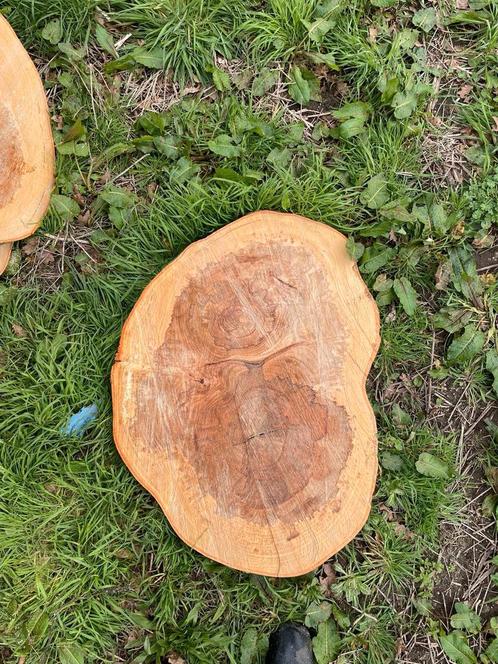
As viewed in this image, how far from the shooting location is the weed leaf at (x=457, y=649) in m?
2.46

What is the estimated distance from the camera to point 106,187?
252cm

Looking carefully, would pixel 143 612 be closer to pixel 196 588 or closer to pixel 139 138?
pixel 196 588

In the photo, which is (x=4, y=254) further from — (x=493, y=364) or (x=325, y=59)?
(x=493, y=364)

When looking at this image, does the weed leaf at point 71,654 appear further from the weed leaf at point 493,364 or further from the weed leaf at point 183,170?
the weed leaf at point 493,364

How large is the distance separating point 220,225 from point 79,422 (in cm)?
104

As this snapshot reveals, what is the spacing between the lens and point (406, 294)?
2.53m

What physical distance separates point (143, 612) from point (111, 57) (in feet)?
7.98

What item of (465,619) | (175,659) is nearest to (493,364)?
(465,619)

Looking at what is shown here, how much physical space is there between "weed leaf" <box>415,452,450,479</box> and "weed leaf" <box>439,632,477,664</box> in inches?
27.2

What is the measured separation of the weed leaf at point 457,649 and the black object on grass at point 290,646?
586 millimetres

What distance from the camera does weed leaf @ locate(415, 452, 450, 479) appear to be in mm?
Answer: 2501

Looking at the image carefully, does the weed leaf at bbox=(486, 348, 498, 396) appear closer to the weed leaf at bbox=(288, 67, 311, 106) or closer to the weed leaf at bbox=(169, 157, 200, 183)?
the weed leaf at bbox=(288, 67, 311, 106)

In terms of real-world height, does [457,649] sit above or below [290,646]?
below

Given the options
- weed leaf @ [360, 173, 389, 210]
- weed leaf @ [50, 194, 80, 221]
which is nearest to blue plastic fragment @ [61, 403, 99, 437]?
weed leaf @ [50, 194, 80, 221]
